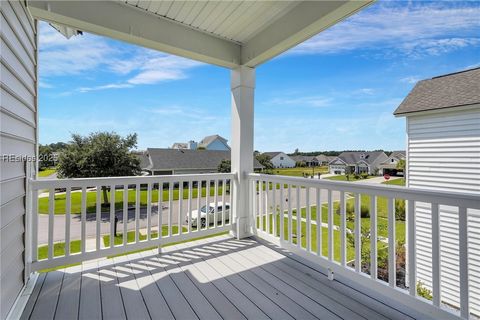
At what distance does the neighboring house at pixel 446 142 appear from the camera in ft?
5.24

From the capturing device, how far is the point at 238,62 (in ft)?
10.9

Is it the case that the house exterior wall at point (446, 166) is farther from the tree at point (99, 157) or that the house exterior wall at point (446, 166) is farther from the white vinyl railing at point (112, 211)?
the tree at point (99, 157)

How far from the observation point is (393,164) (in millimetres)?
1854

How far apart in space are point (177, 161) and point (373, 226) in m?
2.23

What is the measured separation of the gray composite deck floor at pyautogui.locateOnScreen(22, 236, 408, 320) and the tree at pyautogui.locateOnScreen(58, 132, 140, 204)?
3.54ft

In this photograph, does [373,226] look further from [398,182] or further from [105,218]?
[105,218]

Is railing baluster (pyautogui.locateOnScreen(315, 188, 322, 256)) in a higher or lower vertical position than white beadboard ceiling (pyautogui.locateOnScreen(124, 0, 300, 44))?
lower

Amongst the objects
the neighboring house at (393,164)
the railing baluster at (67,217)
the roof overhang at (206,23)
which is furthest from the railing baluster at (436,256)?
the railing baluster at (67,217)

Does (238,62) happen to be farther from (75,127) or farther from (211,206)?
(75,127)

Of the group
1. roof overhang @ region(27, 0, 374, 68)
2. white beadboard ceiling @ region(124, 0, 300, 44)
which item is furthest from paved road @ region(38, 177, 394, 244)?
white beadboard ceiling @ region(124, 0, 300, 44)

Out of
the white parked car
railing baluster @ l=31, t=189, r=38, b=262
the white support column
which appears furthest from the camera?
the white support column

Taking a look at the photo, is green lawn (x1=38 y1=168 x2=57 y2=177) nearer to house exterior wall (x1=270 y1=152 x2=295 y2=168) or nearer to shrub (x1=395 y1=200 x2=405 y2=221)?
house exterior wall (x1=270 y1=152 x2=295 y2=168)

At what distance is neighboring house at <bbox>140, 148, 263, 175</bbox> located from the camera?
296 centimetres

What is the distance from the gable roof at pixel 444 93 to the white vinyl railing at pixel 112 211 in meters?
2.19
